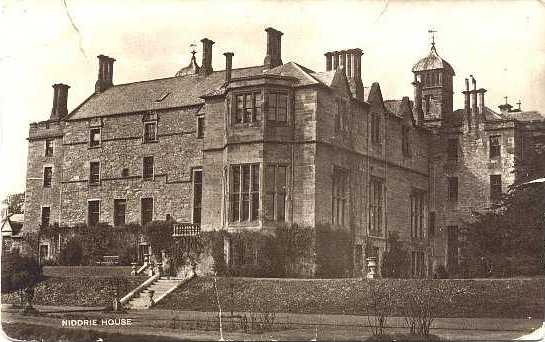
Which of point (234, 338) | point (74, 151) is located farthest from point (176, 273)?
point (234, 338)

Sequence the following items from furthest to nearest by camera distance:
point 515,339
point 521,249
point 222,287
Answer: point 222,287, point 521,249, point 515,339

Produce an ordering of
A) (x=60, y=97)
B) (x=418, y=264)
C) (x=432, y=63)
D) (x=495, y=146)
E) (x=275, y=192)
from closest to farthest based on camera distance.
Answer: (x=60, y=97) → (x=275, y=192) → (x=418, y=264) → (x=432, y=63) → (x=495, y=146)

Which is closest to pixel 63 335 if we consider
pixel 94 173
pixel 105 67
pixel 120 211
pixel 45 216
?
pixel 105 67

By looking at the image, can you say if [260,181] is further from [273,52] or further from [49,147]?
[49,147]

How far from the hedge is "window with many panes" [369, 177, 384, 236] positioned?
8.71 metres

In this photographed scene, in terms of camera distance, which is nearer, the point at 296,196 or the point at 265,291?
the point at 265,291

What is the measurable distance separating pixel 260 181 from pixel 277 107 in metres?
2.72

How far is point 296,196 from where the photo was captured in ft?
90.1

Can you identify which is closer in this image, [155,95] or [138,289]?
[138,289]

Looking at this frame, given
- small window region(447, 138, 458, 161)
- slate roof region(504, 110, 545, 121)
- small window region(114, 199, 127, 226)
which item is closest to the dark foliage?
small window region(447, 138, 458, 161)

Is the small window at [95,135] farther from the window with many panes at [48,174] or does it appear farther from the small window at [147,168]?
the small window at [147,168]

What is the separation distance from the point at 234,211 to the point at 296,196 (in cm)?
232

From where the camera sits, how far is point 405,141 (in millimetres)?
31312

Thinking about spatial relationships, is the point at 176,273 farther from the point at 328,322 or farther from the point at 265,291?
the point at 328,322
